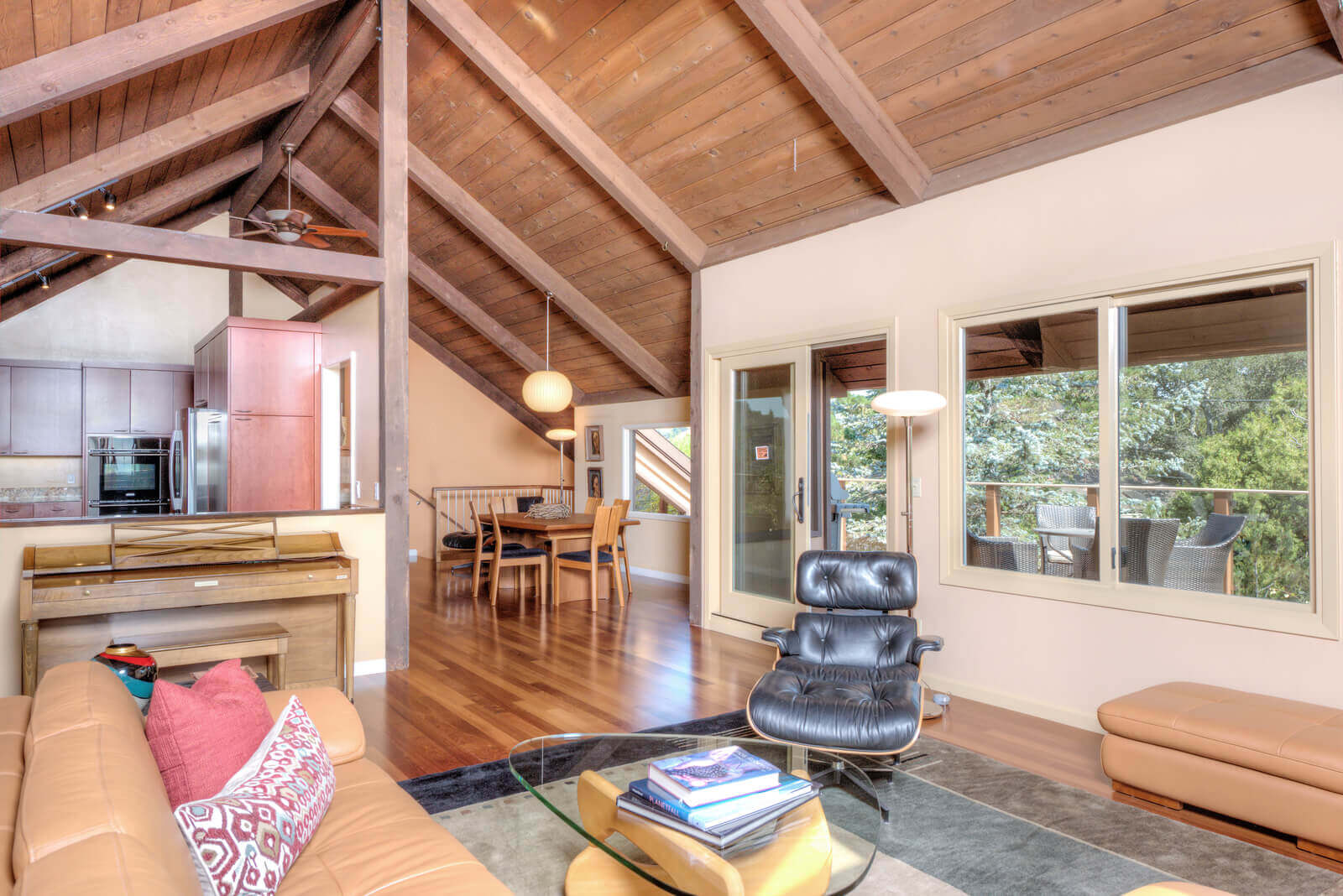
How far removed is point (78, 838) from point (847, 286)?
479 centimetres

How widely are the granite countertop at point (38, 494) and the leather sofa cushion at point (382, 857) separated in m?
7.92

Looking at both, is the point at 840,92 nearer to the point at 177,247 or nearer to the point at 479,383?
the point at 177,247

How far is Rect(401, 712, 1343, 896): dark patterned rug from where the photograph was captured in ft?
8.09

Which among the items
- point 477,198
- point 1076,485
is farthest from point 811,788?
point 477,198

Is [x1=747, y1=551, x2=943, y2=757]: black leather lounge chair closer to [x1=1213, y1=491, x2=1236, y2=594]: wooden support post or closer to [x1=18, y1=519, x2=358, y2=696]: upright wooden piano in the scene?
[x1=1213, y1=491, x2=1236, y2=594]: wooden support post

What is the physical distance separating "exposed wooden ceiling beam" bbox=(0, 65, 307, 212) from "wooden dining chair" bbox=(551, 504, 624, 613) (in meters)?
4.09

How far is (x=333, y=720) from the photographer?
2479mm

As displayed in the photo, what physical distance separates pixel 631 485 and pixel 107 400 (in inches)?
214

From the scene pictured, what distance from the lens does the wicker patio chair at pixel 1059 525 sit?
4.08m

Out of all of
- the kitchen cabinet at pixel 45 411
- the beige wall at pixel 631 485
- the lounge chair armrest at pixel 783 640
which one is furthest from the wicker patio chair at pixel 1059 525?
the kitchen cabinet at pixel 45 411

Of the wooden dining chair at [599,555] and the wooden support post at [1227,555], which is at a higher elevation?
the wooden support post at [1227,555]

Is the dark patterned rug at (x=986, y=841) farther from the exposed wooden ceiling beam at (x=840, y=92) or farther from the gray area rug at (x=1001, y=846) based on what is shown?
the exposed wooden ceiling beam at (x=840, y=92)

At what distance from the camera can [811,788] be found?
84.7 inches

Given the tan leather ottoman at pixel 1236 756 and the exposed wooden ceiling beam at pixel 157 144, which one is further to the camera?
the exposed wooden ceiling beam at pixel 157 144
